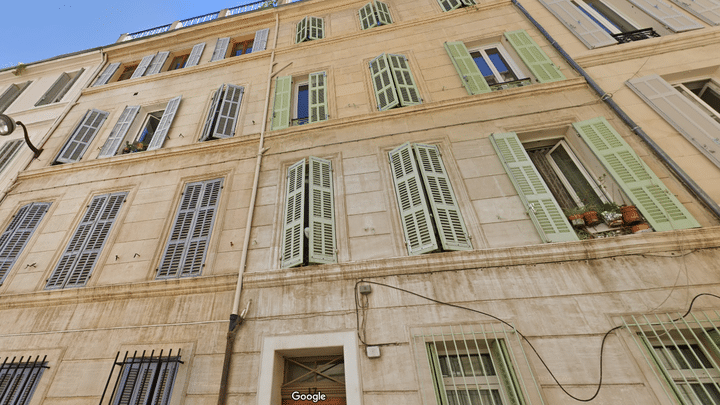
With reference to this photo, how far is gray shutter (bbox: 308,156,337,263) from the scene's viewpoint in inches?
203

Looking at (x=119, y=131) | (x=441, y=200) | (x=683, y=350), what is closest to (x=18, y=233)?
(x=119, y=131)

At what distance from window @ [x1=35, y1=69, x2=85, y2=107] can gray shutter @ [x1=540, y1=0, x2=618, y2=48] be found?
50.6 ft

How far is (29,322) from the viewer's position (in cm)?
544

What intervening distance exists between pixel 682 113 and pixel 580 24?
3.49 meters

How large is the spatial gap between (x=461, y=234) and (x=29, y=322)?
24.7 ft

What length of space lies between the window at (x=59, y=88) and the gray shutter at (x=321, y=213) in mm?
10743

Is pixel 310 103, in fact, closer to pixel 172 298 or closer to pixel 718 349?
pixel 172 298

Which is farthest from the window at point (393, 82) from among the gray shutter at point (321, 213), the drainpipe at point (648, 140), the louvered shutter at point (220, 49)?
the louvered shutter at point (220, 49)

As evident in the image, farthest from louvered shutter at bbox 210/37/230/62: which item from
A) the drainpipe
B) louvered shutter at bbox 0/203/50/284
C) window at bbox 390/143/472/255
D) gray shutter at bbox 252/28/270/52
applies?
the drainpipe

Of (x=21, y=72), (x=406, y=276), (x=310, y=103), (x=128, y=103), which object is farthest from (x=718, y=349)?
(x=21, y=72)

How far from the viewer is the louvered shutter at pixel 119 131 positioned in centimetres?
810

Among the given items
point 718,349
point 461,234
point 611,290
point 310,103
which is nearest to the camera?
point 718,349

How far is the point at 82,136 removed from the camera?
28.3 ft

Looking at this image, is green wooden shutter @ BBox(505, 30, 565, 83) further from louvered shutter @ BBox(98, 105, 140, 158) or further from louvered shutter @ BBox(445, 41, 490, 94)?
louvered shutter @ BBox(98, 105, 140, 158)
